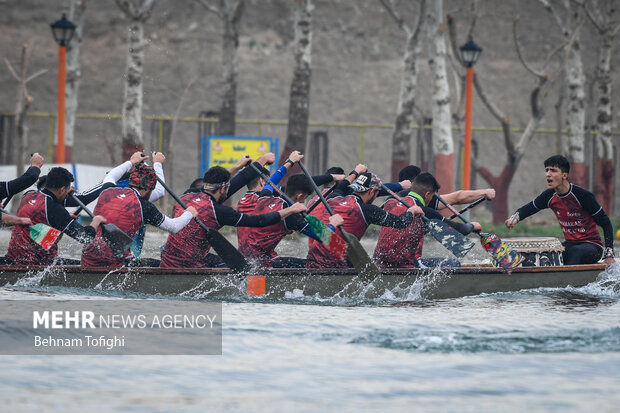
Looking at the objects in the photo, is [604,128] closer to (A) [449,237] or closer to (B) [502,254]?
(B) [502,254]

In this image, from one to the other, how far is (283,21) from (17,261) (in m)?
19.1

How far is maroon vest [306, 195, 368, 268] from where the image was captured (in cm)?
1105

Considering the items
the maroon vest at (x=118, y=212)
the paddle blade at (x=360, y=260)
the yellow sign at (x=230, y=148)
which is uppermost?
the yellow sign at (x=230, y=148)

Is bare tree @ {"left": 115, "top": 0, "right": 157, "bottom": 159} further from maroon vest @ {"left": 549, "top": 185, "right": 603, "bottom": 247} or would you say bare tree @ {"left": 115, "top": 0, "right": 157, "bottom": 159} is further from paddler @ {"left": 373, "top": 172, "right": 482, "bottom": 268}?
maroon vest @ {"left": 549, "top": 185, "right": 603, "bottom": 247}

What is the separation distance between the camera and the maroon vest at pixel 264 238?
1109 cm

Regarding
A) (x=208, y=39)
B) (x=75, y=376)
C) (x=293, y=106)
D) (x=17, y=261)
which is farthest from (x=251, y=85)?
(x=75, y=376)

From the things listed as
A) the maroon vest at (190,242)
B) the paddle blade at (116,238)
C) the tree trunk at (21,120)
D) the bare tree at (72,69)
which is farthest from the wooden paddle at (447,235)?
the bare tree at (72,69)

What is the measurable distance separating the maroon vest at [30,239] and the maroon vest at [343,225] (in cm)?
279

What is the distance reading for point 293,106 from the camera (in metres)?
20.5

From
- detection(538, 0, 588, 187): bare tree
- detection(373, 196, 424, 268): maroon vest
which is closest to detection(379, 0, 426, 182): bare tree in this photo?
detection(538, 0, 588, 187): bare tree

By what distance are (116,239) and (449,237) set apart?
365cm

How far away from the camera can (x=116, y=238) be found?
10.5 meters

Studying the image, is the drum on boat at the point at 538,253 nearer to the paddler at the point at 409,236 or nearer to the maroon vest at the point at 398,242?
the paddler at the point at 409,236

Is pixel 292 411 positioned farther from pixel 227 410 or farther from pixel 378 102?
pixel 378 102
